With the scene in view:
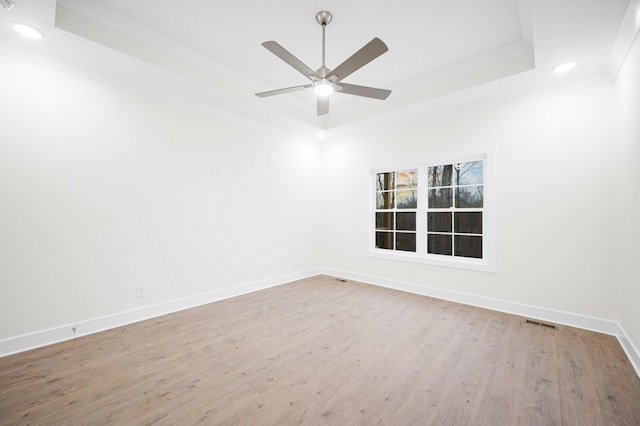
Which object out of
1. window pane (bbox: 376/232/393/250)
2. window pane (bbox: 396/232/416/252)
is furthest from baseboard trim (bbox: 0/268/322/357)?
window pane (bbox: 396/232/416/252)

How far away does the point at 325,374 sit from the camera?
6.78 ft

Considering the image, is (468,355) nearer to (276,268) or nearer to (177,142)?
(276,268)

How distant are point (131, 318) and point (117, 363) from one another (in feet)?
3.07

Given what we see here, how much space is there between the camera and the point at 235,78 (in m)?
3.51

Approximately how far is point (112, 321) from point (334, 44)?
3838 mm

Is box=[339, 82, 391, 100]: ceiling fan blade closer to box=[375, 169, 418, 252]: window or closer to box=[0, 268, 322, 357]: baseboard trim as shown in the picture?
box=[375, 169, 418, 252]: window

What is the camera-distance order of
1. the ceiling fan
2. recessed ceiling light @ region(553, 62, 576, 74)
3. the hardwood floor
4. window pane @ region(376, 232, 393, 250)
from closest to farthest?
the hardwood floor → the ceiling fan → recessed ceiling light @ region(553, 62, 576, 74) → window pane @ region(376, 232, 393, 250)

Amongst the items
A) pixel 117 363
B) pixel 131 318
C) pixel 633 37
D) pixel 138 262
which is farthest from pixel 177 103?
pixel 633 37

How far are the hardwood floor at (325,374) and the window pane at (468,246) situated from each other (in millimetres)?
894

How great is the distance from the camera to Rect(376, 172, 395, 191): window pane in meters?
4.76

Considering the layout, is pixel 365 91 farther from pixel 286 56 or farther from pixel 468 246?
pixel 468 246

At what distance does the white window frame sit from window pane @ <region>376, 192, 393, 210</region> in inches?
3.0

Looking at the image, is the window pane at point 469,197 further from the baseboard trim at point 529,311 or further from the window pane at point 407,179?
the baseboard trim at point 529,311

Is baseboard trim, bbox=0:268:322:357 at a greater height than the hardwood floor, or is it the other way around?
baseboard trim, bbox=0:268:322:357
